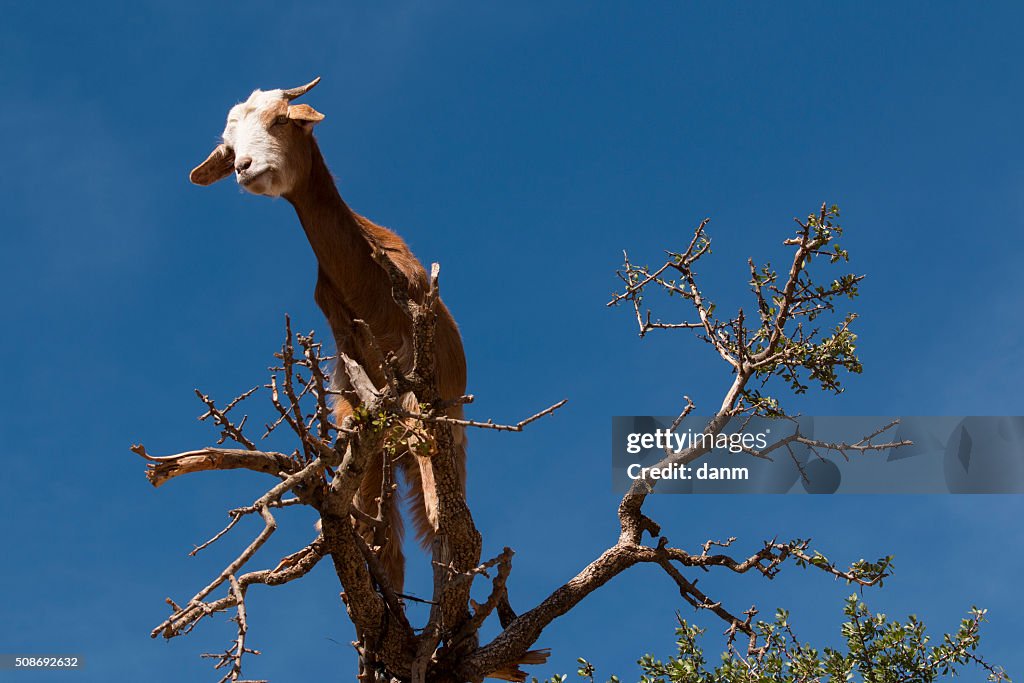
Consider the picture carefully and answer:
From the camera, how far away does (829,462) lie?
26.1ft

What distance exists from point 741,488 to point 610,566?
1167mm

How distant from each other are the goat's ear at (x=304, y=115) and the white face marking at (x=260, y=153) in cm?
10

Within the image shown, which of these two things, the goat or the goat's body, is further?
the goat's body

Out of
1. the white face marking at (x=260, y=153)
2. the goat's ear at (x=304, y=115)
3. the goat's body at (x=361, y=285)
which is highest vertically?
the goat's ear at (x=304, y=115)

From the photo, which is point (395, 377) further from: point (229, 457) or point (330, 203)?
point (330, 203)

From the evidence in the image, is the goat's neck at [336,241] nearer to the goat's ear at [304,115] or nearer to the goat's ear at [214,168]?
the goat's ear at [304,115]

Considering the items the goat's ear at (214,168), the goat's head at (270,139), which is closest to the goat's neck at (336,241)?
the goat's head at (270,139)

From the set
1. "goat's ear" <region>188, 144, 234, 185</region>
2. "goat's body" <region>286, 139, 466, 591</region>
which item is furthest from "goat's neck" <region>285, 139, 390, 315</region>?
"goat's ear" <region>188, 144, 234, 185</region>

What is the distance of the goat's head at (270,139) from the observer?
7.42 meters

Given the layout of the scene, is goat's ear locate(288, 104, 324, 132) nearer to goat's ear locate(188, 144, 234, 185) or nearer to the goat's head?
the goat's head

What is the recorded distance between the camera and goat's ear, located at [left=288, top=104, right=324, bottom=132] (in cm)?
759

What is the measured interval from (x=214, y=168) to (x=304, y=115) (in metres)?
0.90

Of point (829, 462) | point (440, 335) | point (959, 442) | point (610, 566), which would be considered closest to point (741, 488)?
point (829, 462)

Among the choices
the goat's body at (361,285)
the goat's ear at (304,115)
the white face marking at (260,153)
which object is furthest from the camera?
the goat's body at (361,285)
